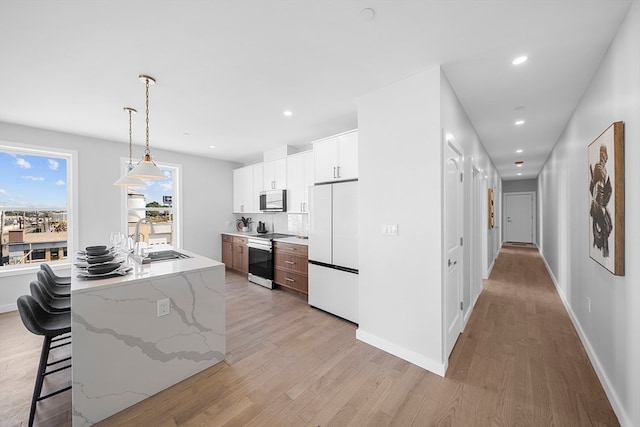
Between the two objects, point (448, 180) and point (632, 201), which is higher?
point (448, 180)

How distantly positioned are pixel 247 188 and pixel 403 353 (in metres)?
4.47

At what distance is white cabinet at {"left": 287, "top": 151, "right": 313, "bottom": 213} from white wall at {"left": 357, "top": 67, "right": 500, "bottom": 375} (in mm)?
1720

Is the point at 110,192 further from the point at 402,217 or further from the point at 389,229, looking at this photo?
the point at 402,217

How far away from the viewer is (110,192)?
4242mm

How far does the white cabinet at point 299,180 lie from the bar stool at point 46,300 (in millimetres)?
3040

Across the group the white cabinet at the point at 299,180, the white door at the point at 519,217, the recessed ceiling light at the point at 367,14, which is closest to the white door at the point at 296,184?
the white cabinet at the point at 299,180

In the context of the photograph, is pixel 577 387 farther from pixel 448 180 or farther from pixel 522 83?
pixel 522 83

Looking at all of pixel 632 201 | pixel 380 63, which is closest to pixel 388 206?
pixel 380 63

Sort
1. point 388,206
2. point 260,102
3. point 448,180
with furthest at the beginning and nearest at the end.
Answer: point 260,102 → point 388,206 → point 448,180

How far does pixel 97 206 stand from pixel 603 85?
631 cm

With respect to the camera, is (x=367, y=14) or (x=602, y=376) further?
(x=602, y=376)

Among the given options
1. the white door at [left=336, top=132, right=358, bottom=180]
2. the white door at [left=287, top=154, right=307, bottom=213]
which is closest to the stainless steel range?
the white door at [left=287, top=154, right=307, bottom=213]

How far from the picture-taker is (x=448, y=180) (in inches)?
90.1

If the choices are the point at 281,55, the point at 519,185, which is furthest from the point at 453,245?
the point at 519,185
